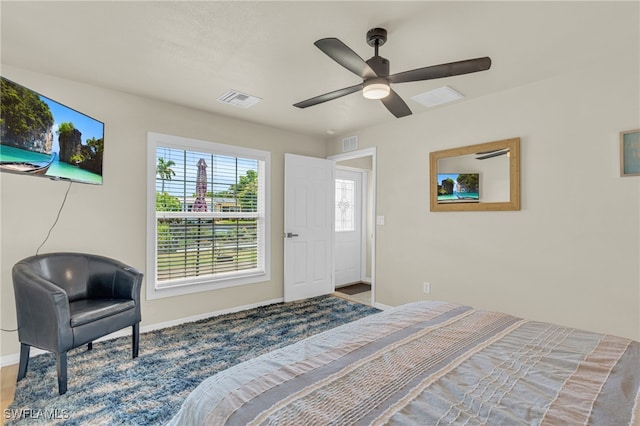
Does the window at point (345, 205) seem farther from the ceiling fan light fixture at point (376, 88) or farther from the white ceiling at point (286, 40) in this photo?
the ceiling fan light fixture at point (376, 88)

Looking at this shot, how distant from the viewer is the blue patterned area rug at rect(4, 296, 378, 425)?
1.84m

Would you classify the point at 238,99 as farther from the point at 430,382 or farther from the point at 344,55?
the point at 430,382

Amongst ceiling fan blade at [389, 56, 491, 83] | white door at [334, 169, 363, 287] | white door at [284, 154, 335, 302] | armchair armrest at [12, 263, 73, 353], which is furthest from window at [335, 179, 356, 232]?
armchair armrest at [12, 263, 73, 353]

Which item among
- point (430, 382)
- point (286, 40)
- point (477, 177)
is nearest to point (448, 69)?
point (286, 40)

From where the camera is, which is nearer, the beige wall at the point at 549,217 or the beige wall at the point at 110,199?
the beige wall at the point at 549,217

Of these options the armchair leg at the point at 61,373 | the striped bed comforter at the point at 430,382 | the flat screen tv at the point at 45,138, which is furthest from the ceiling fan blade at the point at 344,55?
the armchair leg at the point at 61,373

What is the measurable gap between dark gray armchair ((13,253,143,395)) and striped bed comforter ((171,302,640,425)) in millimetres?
1534

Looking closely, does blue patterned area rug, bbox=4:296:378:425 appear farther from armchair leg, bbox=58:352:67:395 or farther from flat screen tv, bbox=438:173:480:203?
flat screen tv, bbox=438:173:480:203

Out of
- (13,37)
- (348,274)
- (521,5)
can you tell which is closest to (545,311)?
(521,5)

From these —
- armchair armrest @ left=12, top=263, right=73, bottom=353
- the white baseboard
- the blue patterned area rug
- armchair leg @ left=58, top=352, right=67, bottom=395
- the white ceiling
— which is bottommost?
the blue patterned area rug

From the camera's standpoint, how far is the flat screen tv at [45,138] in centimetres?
207

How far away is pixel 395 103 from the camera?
2.19 metres

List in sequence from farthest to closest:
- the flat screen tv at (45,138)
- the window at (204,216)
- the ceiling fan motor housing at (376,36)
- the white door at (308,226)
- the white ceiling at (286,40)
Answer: the white door at (308,226) → the window at (204,216) → the flat screen tv at (45,138) → the ceiling fan motor housing at (376,36) → the white ceiling at (286,40)

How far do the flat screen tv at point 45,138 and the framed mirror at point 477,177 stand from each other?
3.38 m
